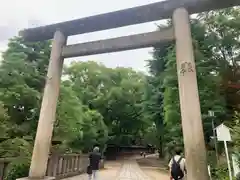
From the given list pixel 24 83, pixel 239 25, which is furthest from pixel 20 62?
pixel 239 25

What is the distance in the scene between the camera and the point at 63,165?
31.2 feet

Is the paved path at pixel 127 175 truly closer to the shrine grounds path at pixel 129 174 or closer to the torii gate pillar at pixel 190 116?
the shrine grounds path at pixel 129 174

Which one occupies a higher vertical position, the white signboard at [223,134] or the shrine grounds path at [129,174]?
the white signboard at [223,134]

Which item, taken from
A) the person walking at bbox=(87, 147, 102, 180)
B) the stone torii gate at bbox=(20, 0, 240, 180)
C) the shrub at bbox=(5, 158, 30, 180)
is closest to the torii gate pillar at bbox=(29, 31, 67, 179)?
the stone torii gate at bbox=(20, 0, 240, 180)

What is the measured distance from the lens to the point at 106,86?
2872cm

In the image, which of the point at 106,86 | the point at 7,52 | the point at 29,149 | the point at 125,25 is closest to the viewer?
the point at 125,25

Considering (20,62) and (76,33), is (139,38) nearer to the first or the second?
(76,33)

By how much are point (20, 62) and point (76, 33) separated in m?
4.04

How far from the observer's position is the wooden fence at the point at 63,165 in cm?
650

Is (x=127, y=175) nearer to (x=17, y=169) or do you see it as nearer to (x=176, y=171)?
(x=17, y=169)

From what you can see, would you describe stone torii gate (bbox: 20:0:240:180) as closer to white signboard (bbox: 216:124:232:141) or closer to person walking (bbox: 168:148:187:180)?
person walking (bbox: 168:148:187:180)

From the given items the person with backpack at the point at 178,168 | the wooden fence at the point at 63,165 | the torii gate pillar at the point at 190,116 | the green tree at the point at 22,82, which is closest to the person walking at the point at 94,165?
the wooden fence at the point at 63,165

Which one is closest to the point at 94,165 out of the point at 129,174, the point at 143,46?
the point at 143,46

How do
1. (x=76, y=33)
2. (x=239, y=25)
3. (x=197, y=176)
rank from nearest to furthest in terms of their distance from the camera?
(x=197, y=176), (x=76, y=33), (x=239, y=25)
